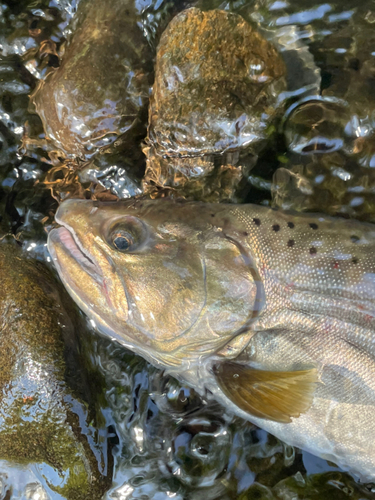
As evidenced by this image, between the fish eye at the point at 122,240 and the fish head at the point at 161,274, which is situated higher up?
the fish eye at the point at 122,240

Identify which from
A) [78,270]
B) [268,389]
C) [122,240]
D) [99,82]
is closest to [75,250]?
[78,270]

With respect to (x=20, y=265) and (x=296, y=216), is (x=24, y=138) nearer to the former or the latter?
(x=20, y=265)

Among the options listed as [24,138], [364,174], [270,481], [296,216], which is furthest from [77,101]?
[270,481]

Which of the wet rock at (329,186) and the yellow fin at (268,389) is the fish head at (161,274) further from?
the wet rock at (329,186)

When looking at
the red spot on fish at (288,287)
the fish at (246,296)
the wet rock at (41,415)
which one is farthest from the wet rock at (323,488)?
the red spot on fish at (288,287)

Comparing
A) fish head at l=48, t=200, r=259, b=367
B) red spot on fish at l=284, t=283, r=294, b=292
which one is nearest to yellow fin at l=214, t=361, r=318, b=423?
fish head at l=48, t=200, r=259, b=367

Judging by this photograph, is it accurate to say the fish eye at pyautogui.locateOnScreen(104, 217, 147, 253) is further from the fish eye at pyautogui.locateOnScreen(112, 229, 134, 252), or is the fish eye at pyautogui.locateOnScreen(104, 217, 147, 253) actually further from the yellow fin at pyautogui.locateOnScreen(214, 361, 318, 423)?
the yellow fin at pyautogui.locateOnScreen(214, 361, 318, 423)

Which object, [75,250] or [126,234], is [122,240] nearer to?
[126,234]
